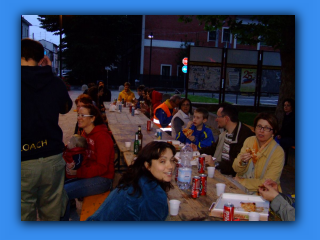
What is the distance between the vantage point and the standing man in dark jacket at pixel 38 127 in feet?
8.33

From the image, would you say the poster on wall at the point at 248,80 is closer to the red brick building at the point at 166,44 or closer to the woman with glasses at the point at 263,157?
the woman with glasses at the point at 263,157

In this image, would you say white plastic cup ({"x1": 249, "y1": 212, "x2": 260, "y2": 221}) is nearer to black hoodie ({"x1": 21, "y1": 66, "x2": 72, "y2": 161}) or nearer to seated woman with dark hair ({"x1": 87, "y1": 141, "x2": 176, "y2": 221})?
seated woman with dark hair ({"x1": 87, "y1": 141, "x2": 176, "y2": 221})

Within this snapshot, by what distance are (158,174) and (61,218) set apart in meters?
1.25

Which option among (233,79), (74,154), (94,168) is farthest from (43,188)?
(233,79)

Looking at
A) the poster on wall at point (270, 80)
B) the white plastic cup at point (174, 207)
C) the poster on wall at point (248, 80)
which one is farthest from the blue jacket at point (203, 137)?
the poster on wall at point (270, 80)

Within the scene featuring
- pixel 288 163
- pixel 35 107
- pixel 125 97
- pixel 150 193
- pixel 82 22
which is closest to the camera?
pixel 150 193

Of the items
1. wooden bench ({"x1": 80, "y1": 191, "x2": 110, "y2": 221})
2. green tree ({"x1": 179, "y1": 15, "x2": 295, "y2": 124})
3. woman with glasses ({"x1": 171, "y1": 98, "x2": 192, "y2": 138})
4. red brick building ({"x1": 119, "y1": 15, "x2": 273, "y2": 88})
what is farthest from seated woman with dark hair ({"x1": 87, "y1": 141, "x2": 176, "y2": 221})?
red brick building ({"x1": 119, "y1": 15, "x2": 273, "y2": 88})

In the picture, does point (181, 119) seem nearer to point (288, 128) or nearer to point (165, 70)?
point (288, 128)

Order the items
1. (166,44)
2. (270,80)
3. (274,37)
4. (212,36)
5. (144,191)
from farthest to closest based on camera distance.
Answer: (166,44), (212,36), (270,80), (274,37), (144,191)

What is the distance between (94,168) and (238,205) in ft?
6.14

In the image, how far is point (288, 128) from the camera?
709cm

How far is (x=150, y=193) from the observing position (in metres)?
2.10
